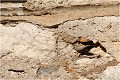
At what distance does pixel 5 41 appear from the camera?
1608 millimetres

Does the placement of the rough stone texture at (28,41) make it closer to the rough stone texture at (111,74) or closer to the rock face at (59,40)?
the rock face at (59,40)

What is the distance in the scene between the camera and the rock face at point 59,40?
5.03 feet

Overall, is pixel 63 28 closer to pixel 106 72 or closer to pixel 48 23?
pixel 48 23

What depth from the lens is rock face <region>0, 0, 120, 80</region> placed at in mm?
1532

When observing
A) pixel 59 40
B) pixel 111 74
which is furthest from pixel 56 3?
pixel 111 74

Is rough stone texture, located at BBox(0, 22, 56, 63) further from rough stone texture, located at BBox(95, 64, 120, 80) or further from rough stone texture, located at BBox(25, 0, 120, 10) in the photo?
rough stone texture, located at BBox(95, 64, 120, 80)

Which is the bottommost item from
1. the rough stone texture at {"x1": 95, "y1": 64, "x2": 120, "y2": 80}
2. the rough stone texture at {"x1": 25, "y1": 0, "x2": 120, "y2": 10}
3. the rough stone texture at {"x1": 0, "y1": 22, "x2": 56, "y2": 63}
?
the rough stone texture at {"x1": 95, "y1": 64, "x2": 120, "y2": 80}

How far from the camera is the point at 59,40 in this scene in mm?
1582

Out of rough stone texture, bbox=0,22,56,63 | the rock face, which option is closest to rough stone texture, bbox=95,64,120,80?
the rock face

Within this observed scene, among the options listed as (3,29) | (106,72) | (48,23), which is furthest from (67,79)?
(3,29)

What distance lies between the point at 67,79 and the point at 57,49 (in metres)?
0.15

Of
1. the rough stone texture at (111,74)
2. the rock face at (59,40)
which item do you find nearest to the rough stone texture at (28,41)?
the rock face at (59,40)

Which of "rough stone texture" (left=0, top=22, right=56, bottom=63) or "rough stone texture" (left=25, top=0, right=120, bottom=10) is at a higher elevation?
"rough stone texture" (left=25, top=0, right=120, bottom=10)

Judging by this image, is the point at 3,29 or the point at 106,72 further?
the point at 3,29
